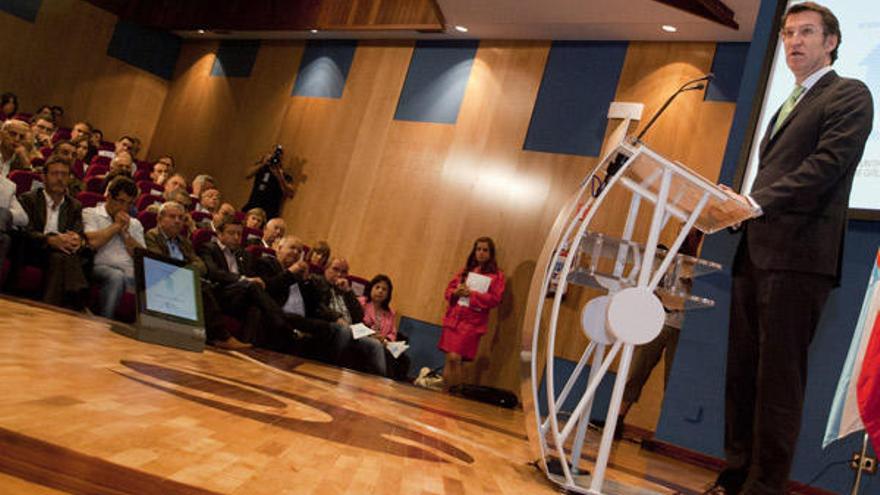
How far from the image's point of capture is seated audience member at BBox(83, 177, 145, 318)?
13.0 feet

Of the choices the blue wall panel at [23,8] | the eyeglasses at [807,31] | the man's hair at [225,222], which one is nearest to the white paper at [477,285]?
the man's hair at [225,222]

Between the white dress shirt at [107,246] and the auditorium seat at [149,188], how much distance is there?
234 cm

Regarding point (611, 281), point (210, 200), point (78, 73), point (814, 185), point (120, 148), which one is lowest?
point (611, 281)

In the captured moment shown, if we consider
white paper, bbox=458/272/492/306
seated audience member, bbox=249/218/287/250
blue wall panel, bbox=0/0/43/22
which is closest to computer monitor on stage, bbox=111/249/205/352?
seated audience member, bbox=249/218/287/250

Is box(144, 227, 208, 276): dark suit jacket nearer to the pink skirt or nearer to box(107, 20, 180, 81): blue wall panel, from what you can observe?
the pink skirt

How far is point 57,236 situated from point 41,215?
0.73ft

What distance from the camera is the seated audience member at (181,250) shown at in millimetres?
4004

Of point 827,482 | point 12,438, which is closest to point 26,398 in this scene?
point 12,438

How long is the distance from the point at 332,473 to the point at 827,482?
7.49 feet

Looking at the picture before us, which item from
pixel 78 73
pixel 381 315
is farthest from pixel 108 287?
pixel 78 73

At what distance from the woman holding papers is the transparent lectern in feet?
12.9

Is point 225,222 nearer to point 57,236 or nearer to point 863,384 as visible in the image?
point 57,236

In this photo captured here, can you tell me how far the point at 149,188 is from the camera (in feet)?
22.1

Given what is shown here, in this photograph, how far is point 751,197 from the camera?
2094 millimetres
